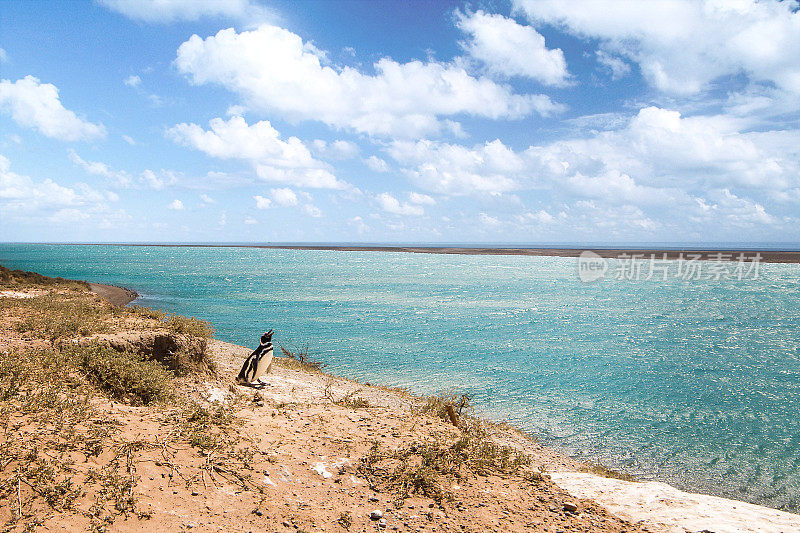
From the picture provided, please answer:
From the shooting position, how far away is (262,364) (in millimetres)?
15555

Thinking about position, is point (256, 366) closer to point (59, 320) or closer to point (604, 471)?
point (59, 320)

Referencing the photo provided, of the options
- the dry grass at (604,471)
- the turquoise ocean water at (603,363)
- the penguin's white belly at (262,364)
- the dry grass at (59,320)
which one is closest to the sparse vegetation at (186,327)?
the dry grass at (59,320)

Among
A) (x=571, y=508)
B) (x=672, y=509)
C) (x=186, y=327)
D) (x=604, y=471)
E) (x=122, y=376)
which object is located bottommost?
(x=604, y=471)

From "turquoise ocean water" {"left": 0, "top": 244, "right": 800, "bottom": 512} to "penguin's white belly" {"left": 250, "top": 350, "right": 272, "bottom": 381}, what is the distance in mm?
6826

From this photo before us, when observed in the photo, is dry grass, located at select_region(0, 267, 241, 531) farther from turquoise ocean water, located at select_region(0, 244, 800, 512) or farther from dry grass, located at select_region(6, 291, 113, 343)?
turquoise ocean water, located at select_region(0, 244, 800, 512)

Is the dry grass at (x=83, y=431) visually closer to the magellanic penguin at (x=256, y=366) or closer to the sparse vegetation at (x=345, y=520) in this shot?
the sparse vegetation at (x=345, y=520)


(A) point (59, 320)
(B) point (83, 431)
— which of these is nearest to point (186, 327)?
(A) point (59, 320)

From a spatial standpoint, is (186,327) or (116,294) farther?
(116,294)

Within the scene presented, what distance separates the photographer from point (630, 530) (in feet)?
24.0

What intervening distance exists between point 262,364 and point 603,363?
19.8 metres

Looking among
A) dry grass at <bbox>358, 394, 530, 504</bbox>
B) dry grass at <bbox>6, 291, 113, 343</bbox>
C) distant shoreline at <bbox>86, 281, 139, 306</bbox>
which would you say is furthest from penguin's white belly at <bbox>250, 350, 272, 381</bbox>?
distant shoreline at <bbox>86, 281, 139, 306</bbox>

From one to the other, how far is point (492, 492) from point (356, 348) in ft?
66.9

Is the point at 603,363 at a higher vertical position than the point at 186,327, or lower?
lower

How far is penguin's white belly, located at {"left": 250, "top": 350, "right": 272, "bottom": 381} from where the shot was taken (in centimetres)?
1543
